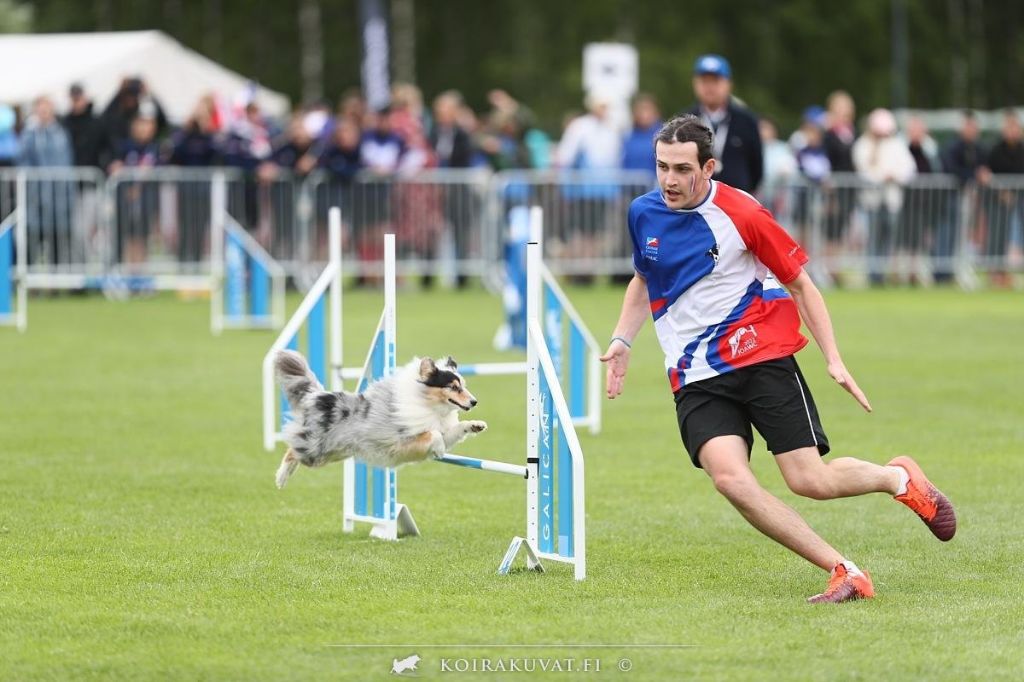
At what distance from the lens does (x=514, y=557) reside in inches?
278

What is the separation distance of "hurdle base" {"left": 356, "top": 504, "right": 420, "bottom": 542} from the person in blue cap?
5.04 meters

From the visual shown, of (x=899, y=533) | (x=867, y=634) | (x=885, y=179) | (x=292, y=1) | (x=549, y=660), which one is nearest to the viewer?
(x=549, y=660)

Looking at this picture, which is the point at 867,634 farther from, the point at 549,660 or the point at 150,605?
the point at 150,605

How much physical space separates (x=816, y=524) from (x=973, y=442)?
287 cm

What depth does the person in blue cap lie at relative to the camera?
39.4 feet

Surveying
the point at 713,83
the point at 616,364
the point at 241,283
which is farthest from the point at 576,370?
the point at 241,283

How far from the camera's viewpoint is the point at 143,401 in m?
12.7

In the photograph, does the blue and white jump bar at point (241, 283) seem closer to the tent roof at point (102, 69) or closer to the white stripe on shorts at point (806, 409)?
the tent roof at point (102, 69)

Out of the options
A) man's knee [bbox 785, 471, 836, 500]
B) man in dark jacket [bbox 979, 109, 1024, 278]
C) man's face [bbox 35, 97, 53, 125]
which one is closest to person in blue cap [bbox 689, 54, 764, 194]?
man's knee [bbox 785, 471, 836, 500]

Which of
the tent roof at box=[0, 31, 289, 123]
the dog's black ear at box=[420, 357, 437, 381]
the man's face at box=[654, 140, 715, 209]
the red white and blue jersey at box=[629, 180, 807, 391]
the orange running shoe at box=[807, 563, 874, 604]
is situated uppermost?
the tent roof at box=[0, 31, 289, 123]

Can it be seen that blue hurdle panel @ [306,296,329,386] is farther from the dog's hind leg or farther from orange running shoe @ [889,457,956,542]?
orange running shoe @ [889,457,956,542]

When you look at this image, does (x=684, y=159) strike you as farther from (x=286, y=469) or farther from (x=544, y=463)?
(x=286, y=469)

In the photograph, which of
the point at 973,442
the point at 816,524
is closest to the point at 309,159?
the point at 973,442

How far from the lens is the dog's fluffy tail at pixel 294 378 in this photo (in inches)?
290
